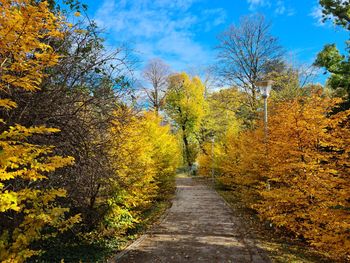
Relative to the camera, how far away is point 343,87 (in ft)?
53.4

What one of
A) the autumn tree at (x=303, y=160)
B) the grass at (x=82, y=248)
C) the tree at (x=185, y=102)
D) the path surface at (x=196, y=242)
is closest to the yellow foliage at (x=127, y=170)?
the grass at (x=82, y=248)

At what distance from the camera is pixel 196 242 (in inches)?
313

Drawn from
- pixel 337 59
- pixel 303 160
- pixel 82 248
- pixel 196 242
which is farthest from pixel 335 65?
pixel 82 248

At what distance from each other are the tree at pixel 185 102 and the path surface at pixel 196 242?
22952 mm

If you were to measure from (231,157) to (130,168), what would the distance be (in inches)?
349

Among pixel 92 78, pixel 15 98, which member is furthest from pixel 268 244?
pixel 15 98

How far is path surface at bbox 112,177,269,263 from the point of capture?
6727mm

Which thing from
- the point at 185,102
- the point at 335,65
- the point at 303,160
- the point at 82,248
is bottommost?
the point at 82,248

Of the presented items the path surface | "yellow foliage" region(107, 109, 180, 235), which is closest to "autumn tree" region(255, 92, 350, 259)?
the path surface

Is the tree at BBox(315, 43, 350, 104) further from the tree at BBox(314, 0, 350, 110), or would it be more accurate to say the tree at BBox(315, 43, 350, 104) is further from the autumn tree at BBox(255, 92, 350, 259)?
the autumn tree at BBox(255, 92, 350, 259)

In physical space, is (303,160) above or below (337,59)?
below

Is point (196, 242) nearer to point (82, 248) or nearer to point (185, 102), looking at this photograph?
point (82, 248)

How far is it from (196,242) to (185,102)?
27322mm

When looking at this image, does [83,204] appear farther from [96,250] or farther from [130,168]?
[130,168]
